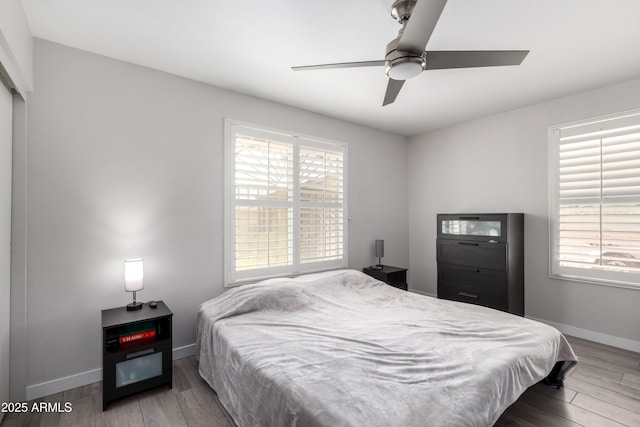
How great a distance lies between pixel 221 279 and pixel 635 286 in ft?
13.2

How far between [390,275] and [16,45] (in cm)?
387

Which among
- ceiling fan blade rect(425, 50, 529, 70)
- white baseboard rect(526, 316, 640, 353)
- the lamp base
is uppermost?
ceiling fan blade rect(425, 50, 529, 70)

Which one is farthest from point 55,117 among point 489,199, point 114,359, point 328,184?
point 489,199

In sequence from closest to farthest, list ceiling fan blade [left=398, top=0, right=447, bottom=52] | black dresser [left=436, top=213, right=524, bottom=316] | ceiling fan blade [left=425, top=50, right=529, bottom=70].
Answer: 1. ceiling fan blade [left=398, top=0, right=447, bottom=52]
2. ceiling fan blade [left=425, top=50, right=529, bottom=70]
3. black dresser [left=436, top=213, right=524, bottom=316]

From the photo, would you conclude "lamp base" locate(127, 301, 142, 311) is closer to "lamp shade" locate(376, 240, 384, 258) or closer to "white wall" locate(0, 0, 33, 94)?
"white wall" locate(0, 0, 33, 94)

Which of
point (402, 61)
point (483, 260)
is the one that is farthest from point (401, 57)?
point (483, 260)

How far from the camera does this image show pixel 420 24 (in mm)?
1403

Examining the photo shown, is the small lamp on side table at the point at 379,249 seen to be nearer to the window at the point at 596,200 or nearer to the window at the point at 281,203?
the window at the point at 281,203

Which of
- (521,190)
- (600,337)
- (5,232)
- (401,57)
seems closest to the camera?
(401,57)

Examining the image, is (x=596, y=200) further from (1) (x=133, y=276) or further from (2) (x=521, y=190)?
(1) (x=133, y=276)

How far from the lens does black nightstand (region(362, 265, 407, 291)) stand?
149 inches

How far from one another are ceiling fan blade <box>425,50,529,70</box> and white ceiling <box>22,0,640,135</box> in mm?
337

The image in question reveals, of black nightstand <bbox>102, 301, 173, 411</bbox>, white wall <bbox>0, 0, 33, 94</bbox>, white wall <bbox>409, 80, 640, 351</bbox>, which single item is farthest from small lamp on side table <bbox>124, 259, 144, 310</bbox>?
white wall <bbox>409, 80, 640, 351</bbox>

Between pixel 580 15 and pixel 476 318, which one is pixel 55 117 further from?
pixel 580 15
